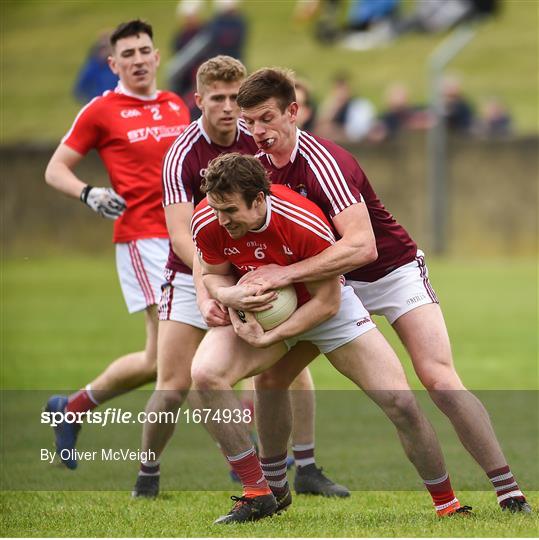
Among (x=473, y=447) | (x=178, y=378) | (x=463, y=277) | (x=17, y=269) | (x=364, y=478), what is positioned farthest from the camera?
(x=17, y=269)

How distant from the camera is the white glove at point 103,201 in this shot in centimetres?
806

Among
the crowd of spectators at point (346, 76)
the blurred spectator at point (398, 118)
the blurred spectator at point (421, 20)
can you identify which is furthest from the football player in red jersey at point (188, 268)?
the blurred spectator at point (421, 20)

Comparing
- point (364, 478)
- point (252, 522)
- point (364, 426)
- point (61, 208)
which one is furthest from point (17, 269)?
point (252, 522)

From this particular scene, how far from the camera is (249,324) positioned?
627 cm

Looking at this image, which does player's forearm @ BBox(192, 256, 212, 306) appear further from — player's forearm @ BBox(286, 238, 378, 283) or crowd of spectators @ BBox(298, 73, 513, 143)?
crowd of spectators @ BBox(298, 73, 513, 143)

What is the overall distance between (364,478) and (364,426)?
2.37 meters

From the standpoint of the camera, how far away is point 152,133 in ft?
27.5

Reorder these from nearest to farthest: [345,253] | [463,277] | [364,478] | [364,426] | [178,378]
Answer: [345,253] < [178,378] < [364,478] < [364,426] < [463,277]

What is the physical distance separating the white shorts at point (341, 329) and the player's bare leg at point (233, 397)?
0.65 ft

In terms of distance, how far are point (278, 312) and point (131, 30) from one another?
292 centimetres

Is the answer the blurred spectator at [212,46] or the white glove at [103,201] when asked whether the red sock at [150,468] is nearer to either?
the white glove at [103,201]

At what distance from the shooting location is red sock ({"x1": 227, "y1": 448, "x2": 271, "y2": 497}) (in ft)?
20.7

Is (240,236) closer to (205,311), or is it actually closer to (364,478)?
(205,311)

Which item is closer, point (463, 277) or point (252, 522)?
point (252, 522)
